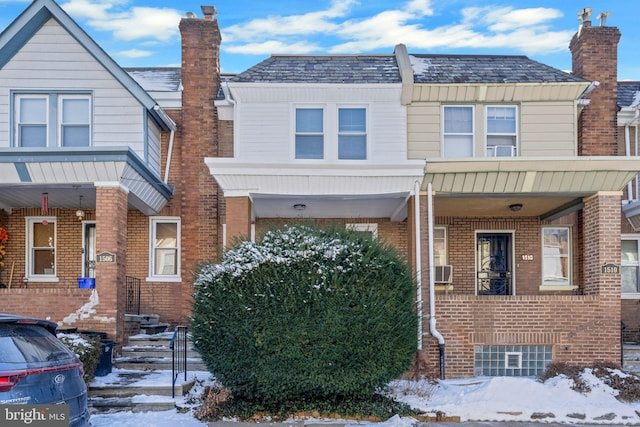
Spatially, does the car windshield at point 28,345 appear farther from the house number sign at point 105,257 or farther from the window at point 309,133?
the window at point 309,133

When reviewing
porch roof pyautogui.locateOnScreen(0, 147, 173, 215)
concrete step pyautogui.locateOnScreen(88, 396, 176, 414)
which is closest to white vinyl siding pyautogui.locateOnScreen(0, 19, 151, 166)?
porch roof pyautogui.locateOnScreen(0, 147, 173, 215)

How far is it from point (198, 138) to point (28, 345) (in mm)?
10125

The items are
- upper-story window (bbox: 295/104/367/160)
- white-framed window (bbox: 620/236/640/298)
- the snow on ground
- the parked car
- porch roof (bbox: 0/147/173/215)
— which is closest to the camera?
the parked car

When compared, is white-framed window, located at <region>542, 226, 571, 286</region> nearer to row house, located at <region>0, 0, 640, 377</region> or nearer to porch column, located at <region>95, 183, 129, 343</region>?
row house, located at <region>0, 0, 640, 377</region>

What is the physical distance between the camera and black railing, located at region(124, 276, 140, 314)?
1456cm

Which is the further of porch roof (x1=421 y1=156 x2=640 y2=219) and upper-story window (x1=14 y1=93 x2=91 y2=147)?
upper-story window (x1=14 y1=93 x2=91 y2=147)

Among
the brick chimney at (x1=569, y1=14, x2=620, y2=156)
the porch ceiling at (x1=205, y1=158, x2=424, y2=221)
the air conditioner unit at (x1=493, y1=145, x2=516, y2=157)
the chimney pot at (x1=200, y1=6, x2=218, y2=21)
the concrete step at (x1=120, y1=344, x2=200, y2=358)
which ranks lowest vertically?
the concrete step at (x1=120, y1=344, x2=200, y2=358)

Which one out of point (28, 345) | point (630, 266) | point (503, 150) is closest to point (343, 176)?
point (503, 150)

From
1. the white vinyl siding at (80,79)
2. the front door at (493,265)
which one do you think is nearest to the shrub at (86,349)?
the white vinyl siding at (80,79)

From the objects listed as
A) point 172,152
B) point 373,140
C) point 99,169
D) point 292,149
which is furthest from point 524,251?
point 99,169

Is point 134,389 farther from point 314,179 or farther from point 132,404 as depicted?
point 314,179

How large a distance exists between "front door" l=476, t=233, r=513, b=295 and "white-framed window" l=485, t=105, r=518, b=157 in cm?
327

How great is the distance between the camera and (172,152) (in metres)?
15.5

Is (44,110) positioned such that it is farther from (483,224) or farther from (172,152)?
(483,224)
